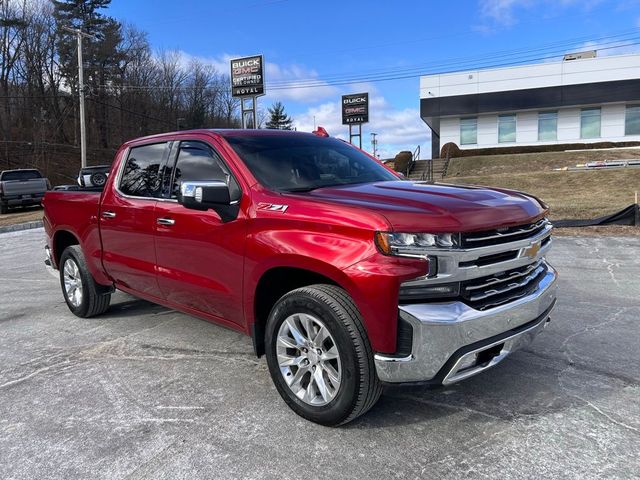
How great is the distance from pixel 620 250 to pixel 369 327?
8135 mm

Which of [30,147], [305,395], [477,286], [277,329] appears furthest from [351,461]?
[30,147]

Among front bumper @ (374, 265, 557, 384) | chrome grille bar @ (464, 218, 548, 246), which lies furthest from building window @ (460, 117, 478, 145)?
front bumper @ (374, 265, 557, 384)

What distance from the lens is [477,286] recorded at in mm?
2889

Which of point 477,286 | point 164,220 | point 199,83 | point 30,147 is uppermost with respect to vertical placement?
point 199,83

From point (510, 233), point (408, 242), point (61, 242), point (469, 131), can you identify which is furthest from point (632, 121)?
point (408, 242)

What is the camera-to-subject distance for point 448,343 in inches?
106

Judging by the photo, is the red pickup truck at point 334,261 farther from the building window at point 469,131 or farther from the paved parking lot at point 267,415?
the building window at point 469,131

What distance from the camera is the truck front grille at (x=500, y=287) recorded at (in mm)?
2855

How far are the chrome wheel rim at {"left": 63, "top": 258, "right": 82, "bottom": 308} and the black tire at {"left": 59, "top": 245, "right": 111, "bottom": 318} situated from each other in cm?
3

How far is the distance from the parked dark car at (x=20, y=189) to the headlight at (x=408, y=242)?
22722mm

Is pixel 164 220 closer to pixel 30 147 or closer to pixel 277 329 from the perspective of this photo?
pixel 277 329

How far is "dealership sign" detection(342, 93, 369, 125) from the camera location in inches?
1693

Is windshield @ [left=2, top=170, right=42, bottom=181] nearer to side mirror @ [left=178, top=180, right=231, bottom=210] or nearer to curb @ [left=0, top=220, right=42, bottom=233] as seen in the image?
curb @ [left=0, top=220, right=42, bottom=233]

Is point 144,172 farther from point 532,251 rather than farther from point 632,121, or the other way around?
point 632,121
